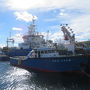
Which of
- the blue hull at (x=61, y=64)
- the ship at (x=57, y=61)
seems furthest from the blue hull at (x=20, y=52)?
the blue hull at (x=61, y=64)

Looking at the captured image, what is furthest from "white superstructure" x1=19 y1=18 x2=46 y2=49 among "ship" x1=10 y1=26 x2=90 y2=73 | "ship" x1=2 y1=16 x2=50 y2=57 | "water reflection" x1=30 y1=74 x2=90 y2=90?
"water reflection" x1=30 y1=74 x2=90 y2=90

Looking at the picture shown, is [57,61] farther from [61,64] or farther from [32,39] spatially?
[32,39]

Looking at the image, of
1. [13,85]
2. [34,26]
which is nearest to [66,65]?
[13,85]

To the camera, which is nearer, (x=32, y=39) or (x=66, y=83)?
(x=66, y=83)

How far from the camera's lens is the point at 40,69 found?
35.8m

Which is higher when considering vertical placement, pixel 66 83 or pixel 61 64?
pixel 61 64

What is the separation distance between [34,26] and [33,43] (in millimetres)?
7043

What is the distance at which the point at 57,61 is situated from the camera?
110 ft

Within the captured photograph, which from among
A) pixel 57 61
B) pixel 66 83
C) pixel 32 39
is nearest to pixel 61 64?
pixel 57 61

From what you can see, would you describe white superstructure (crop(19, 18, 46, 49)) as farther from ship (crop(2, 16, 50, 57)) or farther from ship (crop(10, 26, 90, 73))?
ship (crop(10, 26, 90, 73))

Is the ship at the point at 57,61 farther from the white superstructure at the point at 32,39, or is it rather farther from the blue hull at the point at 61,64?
the white superstructure at the point at 32,39

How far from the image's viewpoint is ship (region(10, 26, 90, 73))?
108ft

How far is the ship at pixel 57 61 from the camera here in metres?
32.8

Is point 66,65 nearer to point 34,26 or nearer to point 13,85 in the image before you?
point 13,85
